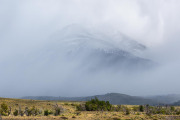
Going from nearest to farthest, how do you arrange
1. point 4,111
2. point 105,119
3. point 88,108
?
1. point 105,119
2. point 4,111
3. point 88,108

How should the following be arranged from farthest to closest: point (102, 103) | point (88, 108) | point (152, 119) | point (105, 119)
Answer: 1. point (102, 103)
2. point (88, 108)
3. point (152, 119)
4. point (105, 119)

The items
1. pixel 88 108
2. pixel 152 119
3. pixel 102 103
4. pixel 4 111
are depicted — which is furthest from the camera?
pixel 102 103

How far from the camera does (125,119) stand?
42969 millimetres

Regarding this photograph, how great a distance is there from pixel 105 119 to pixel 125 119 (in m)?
5.51

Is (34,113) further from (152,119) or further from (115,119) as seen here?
(152,119)

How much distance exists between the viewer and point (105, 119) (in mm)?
41656

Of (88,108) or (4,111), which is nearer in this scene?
(4,111)

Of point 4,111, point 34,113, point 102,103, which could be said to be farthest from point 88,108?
point 4,111

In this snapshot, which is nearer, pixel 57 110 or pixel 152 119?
pixel 152 119

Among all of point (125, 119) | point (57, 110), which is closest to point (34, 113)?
point (57, 110)

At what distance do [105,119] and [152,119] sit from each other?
13.3m

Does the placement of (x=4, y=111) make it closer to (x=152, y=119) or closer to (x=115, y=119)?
(x=115, y=119)

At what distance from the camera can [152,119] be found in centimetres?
4447

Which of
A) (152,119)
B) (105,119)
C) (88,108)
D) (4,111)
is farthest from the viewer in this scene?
(88,108)
